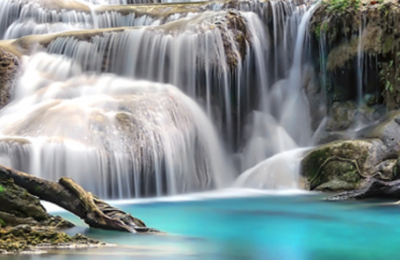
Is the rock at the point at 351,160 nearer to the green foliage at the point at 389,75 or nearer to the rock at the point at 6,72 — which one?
the green foliage at the point at 389,75

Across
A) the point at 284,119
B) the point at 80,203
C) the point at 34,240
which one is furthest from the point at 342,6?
the point at 34,240

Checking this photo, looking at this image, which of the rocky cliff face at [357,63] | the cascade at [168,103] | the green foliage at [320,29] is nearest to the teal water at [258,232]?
the cascade at [168,103]

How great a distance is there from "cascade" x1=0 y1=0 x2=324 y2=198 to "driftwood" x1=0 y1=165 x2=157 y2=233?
3.40 metres

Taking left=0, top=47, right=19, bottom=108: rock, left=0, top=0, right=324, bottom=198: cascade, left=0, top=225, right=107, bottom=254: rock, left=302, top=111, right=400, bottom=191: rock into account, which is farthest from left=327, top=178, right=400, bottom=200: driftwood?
left=0, top=47, right=19, bottom=108: rock

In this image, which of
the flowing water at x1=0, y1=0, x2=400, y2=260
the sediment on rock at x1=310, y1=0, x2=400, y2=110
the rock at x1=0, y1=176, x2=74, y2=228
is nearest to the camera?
the rock at x1=0, y1=176, x2=74, y2=228

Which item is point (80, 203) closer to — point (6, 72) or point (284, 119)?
point (6, 72)

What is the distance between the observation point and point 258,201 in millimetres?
9070

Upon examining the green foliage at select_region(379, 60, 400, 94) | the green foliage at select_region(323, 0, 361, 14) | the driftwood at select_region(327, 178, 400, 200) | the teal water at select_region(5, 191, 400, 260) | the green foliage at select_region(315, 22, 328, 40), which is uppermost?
the green foliage at select_region(323, 0, 361, 14)

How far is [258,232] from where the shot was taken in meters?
6.01

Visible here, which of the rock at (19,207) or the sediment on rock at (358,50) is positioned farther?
the sediment on rock at (358,50)

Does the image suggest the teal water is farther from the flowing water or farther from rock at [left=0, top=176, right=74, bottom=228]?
rock at [left=0, top=176, right=74, bottom=228]

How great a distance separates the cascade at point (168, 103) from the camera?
9.77 meters

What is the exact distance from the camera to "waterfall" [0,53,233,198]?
9266mm

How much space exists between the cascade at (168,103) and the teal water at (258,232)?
5.50 feet
